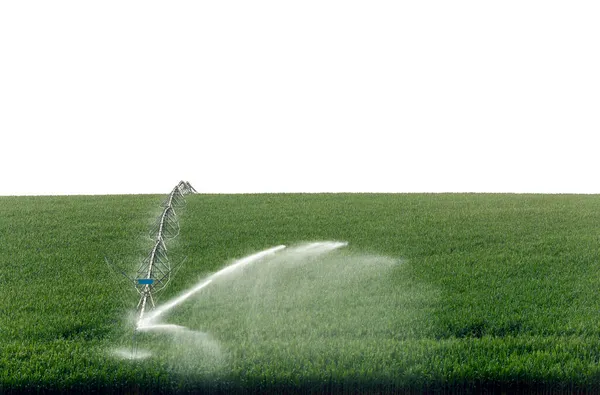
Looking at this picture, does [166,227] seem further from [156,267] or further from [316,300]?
[316,300]

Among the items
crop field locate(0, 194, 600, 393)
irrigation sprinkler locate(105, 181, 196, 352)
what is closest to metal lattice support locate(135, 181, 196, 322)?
irrigation sprinkler locate(105, 181, 196, 352)

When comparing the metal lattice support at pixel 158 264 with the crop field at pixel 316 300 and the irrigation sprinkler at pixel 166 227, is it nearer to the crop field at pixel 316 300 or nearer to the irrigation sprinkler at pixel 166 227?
the irrigation sprinkler at pixel 166 227

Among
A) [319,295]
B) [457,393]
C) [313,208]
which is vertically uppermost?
[313,208]

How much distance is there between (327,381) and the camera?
605 centimetres

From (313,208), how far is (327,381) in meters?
8.05

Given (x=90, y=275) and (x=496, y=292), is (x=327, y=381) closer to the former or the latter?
(x=496, y=292)

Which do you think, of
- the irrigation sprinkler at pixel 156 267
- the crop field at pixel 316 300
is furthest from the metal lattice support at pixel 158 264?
the crop field at pixel 316 300

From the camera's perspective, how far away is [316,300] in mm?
8188

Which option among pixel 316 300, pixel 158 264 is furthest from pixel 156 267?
pixel 316 300

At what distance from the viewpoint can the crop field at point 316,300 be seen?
20.2 feet

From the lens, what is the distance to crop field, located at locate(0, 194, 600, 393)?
20.2ft

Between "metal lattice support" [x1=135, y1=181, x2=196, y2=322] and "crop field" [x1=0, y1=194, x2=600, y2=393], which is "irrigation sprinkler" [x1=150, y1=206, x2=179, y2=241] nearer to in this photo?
"metal lattice support" [x1=135, y1=181, x2=196, y2=322]

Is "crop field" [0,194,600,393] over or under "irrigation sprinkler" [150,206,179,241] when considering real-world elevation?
under

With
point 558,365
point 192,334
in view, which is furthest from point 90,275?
point 558,365
